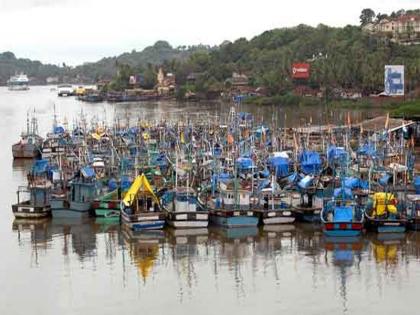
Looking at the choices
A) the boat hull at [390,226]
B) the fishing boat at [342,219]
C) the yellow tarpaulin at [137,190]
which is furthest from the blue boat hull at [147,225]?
the boat hull at [390,226]

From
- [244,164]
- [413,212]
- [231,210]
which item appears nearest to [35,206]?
[231,210]

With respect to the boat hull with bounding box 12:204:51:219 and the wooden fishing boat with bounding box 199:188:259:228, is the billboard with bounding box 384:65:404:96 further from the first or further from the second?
the boat hull with bounding box 12:204:51:219

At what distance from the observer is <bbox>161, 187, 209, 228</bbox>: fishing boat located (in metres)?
32.7

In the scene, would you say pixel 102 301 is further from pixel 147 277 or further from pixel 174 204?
pixel 174 204

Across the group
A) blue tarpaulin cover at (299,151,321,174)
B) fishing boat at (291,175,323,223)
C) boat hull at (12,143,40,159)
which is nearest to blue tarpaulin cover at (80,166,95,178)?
fishing boat at (291,175,323,223)

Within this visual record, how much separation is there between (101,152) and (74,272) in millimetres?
21359

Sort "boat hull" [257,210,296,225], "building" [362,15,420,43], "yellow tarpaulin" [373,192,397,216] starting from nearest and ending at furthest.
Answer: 1. "yellow tarpaulin" [373,192,397,216]
2. "boat hull" [257,210,296,225]
3. "building" [362,15,420,43]

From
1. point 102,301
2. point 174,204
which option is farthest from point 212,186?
point 102,301

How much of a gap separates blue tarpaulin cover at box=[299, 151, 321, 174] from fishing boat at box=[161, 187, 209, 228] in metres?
6.98

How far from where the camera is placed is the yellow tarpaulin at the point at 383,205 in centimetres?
3166

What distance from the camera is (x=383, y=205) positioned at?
104ft

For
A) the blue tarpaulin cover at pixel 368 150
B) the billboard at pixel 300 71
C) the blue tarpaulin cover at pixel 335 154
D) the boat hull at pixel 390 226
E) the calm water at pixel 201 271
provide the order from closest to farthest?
the calm water at pixel 201 271 < the boat hull at pixel 390 226 < the blue tarpaulin cover at pixel 335 154 < the blue tarpaulin cover at pixel 368 150 < the billboard at pixel 300 71

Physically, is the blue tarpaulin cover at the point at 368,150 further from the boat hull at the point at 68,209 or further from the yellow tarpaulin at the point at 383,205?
the boat hull at the point at 68,209

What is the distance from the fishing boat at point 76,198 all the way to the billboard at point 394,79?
149ft
